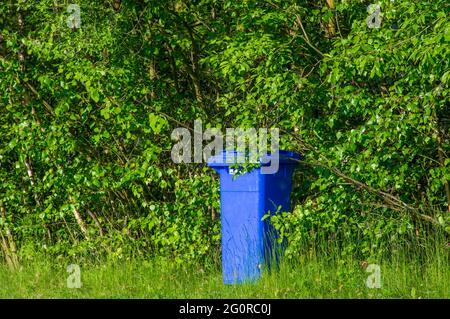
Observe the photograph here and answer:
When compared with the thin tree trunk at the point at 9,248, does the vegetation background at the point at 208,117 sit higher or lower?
higher

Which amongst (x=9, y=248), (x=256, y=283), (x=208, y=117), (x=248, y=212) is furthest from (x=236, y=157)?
(x=9, y=248)

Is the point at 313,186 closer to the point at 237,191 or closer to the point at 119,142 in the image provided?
the point at 237,191

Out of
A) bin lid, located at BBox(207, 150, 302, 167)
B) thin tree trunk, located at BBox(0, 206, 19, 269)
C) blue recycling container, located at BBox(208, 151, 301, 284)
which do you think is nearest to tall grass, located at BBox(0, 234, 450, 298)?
blue recycling container, located at BBox(208, 151, 301, 284)

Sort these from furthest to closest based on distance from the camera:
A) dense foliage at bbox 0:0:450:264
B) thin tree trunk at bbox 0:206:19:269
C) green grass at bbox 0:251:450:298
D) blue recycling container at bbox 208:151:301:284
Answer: thin tree trunk at bbox 0:206:19:269 → blue recycling container at bbox 208:151:301:284 → dense foliage at bbox 0:0:450:264 → green grass at bbox 0:251:450:298

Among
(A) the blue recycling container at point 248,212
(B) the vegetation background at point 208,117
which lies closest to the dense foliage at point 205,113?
(B) the vegetation background at point 208,117

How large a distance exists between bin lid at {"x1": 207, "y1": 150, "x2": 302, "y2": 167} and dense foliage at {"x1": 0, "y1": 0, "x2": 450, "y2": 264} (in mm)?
82

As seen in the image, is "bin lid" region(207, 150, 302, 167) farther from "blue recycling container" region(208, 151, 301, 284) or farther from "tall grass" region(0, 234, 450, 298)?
"tall grass" region(0, 234, 450, 298)

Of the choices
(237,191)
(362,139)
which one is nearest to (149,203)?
(237,191)

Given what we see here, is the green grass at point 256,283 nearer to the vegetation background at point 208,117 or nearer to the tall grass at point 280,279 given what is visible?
the tall grass at point 280,279

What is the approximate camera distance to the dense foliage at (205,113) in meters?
7.65

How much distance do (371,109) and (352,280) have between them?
139 cm

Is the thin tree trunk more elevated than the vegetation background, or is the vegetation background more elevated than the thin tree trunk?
the vegetation background

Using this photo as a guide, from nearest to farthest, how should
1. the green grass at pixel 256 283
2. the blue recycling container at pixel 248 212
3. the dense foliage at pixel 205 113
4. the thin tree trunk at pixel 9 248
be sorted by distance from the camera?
1. the green grass at pixel 256 283
2. the dense foliage at pixel 205 113
3. the blue recycling container at pixel 248 212
4. the thin tree trunk at pixel 9 248

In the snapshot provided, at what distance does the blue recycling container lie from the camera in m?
7.75
